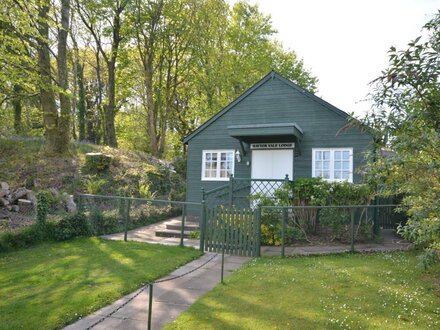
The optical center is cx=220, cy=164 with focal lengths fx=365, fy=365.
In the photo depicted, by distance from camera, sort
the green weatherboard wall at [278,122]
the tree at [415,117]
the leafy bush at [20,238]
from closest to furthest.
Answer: the tree at [415,117]
the leafy bush at [20,238]
the green weatherboard wall at [278,122]

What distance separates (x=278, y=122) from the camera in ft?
49.1

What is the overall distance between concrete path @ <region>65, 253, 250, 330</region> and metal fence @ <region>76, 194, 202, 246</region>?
10.1 feet

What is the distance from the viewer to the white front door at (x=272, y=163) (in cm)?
1477

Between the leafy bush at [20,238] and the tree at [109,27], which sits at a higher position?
the tree at [109,27]

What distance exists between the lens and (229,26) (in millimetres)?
30016

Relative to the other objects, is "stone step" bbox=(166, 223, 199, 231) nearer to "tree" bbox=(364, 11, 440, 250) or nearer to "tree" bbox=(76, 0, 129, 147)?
"tree" bbox=(364, 11, 440, 250)

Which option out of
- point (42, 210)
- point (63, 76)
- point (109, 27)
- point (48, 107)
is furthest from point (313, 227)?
point (109, 27)

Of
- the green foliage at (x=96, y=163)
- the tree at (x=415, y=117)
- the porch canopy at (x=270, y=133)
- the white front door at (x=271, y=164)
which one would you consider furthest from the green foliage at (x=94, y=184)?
the tree at (x=415, y=117)

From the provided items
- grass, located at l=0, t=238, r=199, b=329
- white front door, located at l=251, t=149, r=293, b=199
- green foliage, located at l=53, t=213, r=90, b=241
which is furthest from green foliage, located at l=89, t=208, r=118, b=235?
white front door, located at l=251, t=149, r=293, b=199

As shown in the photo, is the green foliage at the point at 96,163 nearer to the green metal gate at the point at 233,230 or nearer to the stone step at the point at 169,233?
the stone step at the point at 169,233

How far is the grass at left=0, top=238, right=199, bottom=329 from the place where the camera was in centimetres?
553

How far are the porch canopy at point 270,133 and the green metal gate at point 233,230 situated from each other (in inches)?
185

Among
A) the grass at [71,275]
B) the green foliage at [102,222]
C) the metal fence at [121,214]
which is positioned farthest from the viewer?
the green foliage at [102,222]

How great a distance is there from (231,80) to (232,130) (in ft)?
48.5
